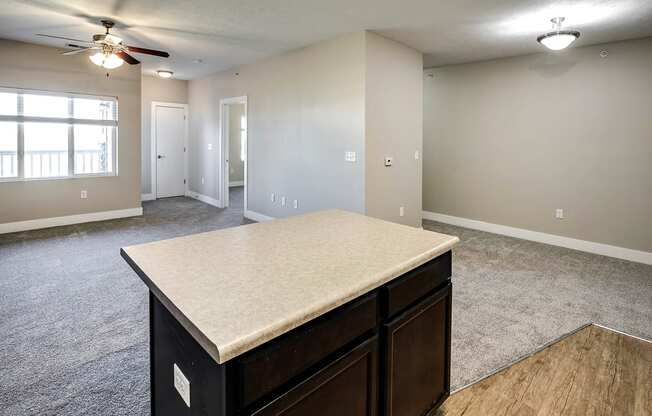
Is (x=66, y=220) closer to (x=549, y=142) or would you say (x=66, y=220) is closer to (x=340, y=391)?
(x=340, y=391)

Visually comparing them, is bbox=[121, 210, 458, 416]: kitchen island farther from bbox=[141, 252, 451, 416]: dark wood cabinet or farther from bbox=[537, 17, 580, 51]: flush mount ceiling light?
bbox=[537, 17, 580, 51]: flush mount ceiling light

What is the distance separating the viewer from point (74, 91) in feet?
19.3

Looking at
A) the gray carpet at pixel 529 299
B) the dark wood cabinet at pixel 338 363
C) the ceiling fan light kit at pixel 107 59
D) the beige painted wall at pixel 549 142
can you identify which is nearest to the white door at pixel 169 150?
the ceiling fan light kit at pixel 107 59

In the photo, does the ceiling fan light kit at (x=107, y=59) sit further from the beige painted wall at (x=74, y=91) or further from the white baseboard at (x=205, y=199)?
the white baseboard at (x=205, y=199)

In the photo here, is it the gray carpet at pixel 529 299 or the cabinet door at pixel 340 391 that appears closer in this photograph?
the cabinet door at pixel 340 391

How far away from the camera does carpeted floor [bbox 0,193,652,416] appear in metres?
2.11

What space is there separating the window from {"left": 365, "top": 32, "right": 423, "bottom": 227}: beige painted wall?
Answer: 14.6 feet

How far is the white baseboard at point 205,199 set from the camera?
25.5 ft

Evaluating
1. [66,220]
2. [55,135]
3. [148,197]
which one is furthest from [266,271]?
[148,197]

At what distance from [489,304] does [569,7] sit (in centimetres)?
282

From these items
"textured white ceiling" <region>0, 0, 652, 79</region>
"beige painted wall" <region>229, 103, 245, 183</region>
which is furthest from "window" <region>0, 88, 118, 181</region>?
"beige painted wall" <region>229, 103, 245, 183</region>

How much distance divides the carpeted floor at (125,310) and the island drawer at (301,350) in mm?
1304

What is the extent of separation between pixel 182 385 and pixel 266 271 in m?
0.43

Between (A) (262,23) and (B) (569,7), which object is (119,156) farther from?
(B) (569,7)
